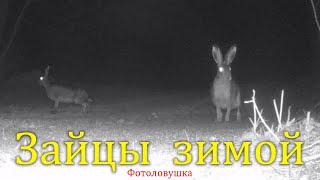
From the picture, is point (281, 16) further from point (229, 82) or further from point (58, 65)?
point (229, 82)

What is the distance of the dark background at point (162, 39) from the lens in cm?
2570

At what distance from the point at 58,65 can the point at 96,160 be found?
65.3ft

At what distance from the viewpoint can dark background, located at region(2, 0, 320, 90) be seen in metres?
25.7

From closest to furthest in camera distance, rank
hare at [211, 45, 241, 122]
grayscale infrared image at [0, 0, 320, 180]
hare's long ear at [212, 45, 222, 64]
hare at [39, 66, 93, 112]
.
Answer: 1. grayscale infrared image at [0, 0, 320, 180]
2. hare's long ear at [212, 45, 222, 64]
3. hare at [211, 45, 241, 122]
4. hare at [39, 66, 93, 112]

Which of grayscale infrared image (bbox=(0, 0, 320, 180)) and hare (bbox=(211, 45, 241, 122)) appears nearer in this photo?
grayscale infrared image (bbox=(0, 0, 320, 180))

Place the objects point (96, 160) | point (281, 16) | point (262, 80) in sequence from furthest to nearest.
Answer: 1. point (281, 16)
2. point (262, 80)
3. point (96, 160)

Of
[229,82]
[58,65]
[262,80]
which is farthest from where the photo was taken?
[58,65]

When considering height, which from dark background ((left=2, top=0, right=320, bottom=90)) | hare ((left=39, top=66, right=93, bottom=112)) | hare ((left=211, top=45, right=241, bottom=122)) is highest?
dark background ((left=2, top=0, right=320, bottom=90))

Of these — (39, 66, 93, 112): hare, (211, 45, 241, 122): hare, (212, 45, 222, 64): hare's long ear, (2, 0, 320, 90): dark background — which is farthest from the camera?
(2, 0, 320, 90): dark background

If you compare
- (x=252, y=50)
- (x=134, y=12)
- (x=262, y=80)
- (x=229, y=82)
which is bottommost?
(x=229, y=82)

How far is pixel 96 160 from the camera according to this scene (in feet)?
21.7

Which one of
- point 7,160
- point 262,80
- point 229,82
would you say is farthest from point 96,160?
point 262,80

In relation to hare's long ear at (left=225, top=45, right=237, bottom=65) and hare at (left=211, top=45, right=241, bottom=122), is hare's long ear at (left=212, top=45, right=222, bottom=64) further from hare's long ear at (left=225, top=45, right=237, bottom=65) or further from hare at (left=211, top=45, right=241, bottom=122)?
hare's long ear at (left=225, top=45, right=237, bottom=65)

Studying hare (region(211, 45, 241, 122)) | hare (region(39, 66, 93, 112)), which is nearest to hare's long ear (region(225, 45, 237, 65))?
hare (region(211, 45, 241, 122))
